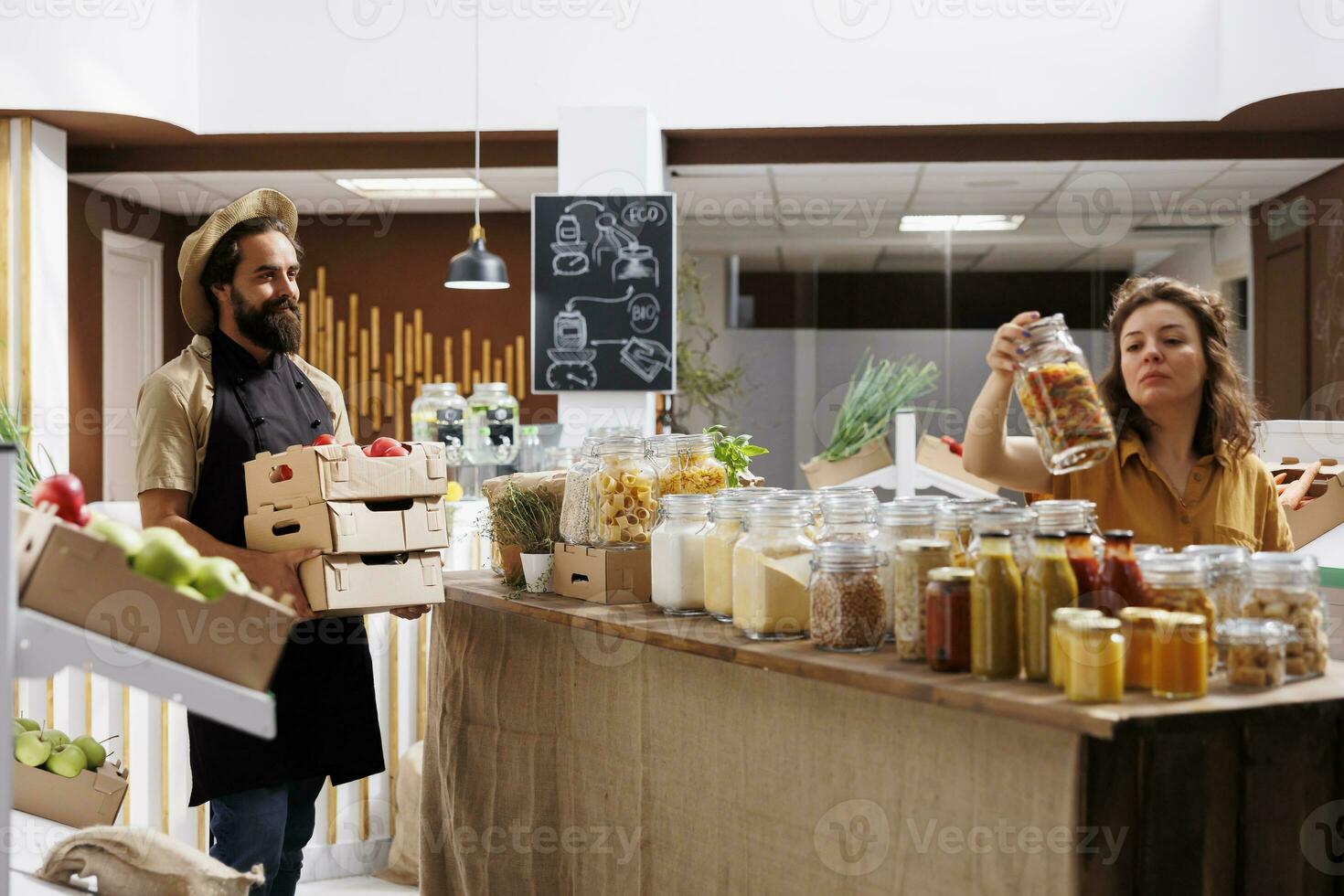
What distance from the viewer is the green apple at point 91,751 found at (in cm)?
196

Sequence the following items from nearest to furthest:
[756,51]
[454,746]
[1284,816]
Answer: [1284,816]
[454,746]
[756,51]

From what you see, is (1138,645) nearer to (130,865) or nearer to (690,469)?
(690,469)

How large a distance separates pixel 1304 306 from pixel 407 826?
4948 millimetres

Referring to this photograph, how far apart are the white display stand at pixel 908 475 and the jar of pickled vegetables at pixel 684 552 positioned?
2.57 m

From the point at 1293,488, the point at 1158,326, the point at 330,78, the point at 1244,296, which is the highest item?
the point at 330,78

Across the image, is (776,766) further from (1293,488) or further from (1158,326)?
(1293,488)

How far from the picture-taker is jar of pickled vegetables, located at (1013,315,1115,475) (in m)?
1.66

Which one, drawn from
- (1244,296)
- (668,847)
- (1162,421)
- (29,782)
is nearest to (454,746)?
(668,847)

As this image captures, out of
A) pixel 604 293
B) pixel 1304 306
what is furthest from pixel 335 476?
pixel 1304 306

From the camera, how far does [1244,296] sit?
21.5ft

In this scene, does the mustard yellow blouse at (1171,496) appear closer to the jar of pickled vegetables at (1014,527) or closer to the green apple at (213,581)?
the jar of pickled vegetables at (1014,527)

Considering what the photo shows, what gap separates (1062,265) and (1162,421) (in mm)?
5306

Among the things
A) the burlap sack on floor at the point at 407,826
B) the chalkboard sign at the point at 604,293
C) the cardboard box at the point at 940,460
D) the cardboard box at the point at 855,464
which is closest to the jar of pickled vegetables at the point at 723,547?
the burlap sack on floor at the point at 407,826

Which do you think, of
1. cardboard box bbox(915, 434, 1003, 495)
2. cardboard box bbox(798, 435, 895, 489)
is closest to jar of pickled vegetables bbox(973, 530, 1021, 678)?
cardboard box bbox(915, 434, 1003, 495)
